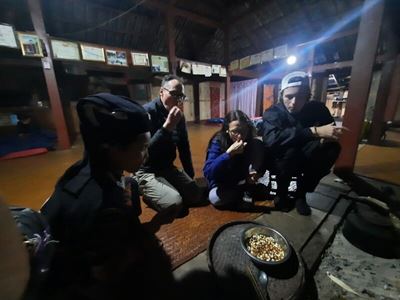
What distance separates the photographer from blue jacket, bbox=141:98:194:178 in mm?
1760

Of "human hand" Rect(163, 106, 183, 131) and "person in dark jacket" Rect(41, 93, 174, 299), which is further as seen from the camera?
"human hand" Rect(163, 106, 183, 131)

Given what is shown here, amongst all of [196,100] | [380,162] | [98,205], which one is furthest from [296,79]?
[196,100]

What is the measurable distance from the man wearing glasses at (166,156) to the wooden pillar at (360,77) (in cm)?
225

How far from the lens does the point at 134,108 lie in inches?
37.6

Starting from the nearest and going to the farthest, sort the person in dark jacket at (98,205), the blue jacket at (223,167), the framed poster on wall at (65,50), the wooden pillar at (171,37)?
the person in dark jacket at (98,205)
the blue jacket at (223,167)
the framed poster on wall at (65,50)
the wooden pillar at (171,37)

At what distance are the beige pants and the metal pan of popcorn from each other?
0.65 meters

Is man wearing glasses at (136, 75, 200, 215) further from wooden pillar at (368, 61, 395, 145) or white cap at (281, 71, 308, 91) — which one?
wooden pillar at (368, 61, 395, 145)

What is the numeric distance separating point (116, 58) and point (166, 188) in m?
4.58

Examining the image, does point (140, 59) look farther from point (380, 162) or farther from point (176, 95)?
point (380, 162)

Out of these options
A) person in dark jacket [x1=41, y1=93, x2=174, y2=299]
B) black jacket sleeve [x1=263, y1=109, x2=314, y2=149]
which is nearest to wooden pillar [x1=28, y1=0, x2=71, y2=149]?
person in dark jacket [x1=41, y1=93, x2=174, y2=299]

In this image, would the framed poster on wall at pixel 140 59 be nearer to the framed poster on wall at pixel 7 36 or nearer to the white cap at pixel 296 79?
the framed poster on wall at pixel 7 36

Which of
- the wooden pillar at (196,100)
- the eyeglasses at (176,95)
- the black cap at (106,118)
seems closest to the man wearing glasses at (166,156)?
the eyeglasses at (176,95)

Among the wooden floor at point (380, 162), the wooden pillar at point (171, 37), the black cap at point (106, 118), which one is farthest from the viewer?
the wooden pillar at point (171, 37)

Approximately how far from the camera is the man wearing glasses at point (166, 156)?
1.75 meters
